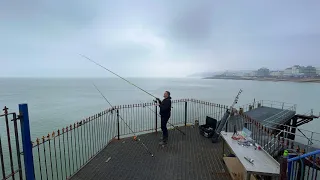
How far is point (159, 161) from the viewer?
18.7ft

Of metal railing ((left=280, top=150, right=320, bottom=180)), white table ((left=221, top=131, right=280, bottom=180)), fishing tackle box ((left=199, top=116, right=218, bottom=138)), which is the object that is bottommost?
fishing tackle box ((left=199, top=116, right=218, bottom=138))

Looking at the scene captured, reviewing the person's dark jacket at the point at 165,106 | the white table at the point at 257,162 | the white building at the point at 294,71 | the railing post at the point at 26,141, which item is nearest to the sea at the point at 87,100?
the person's dark jacket at the point at 165,106

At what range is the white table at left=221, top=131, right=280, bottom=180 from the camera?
11.1ft

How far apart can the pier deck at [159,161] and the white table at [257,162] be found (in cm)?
109

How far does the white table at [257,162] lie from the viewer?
338cm

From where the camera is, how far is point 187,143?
23.5 feet

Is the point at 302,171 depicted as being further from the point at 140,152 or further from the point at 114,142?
the point at 114,142

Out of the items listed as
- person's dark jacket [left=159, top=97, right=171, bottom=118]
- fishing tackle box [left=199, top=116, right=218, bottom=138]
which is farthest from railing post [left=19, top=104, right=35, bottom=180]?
fishing tackle box [left=199, top=116, right=218, bottom=138]

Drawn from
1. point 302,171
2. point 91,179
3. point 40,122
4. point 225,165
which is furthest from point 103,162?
point 40,122

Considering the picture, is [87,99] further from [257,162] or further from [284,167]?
[284,167]

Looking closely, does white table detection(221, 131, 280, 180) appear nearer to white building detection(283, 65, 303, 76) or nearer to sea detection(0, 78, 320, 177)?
sea detection(0, 78, 320, 177)

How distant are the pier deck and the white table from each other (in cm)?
109

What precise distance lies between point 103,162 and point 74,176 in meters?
0.94

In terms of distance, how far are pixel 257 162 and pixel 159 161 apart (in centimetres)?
299
